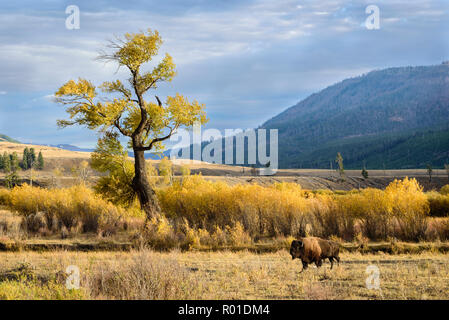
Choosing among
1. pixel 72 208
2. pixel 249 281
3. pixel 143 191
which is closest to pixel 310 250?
pixel 249 281

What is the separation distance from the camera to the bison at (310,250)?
977cm

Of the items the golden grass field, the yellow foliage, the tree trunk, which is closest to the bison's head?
the golden grass field

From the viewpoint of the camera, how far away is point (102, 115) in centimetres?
1917

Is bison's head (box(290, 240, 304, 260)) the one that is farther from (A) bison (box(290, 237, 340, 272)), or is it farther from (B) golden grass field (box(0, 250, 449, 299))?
(B) golden grass field (box(0, 250, 449, 299))

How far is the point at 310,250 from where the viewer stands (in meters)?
9.97

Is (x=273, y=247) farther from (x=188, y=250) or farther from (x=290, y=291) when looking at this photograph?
(x=290, y=291)

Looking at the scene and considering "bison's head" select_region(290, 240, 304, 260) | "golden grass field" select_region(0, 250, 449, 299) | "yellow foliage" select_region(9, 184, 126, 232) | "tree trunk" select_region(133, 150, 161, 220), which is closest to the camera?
"golden grass field" select_region(0, 250, 449, 299)

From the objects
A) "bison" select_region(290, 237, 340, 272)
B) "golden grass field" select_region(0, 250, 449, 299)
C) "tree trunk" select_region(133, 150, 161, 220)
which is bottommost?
"golden grass field" select_region(0, 250, 449, 299)

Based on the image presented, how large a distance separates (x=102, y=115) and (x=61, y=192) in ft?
23.0

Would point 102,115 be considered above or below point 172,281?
above

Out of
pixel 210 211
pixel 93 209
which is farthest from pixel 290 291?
pixel 93 209

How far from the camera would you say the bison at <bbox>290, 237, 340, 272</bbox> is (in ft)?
32.1

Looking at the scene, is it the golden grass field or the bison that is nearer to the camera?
the golden grass field
